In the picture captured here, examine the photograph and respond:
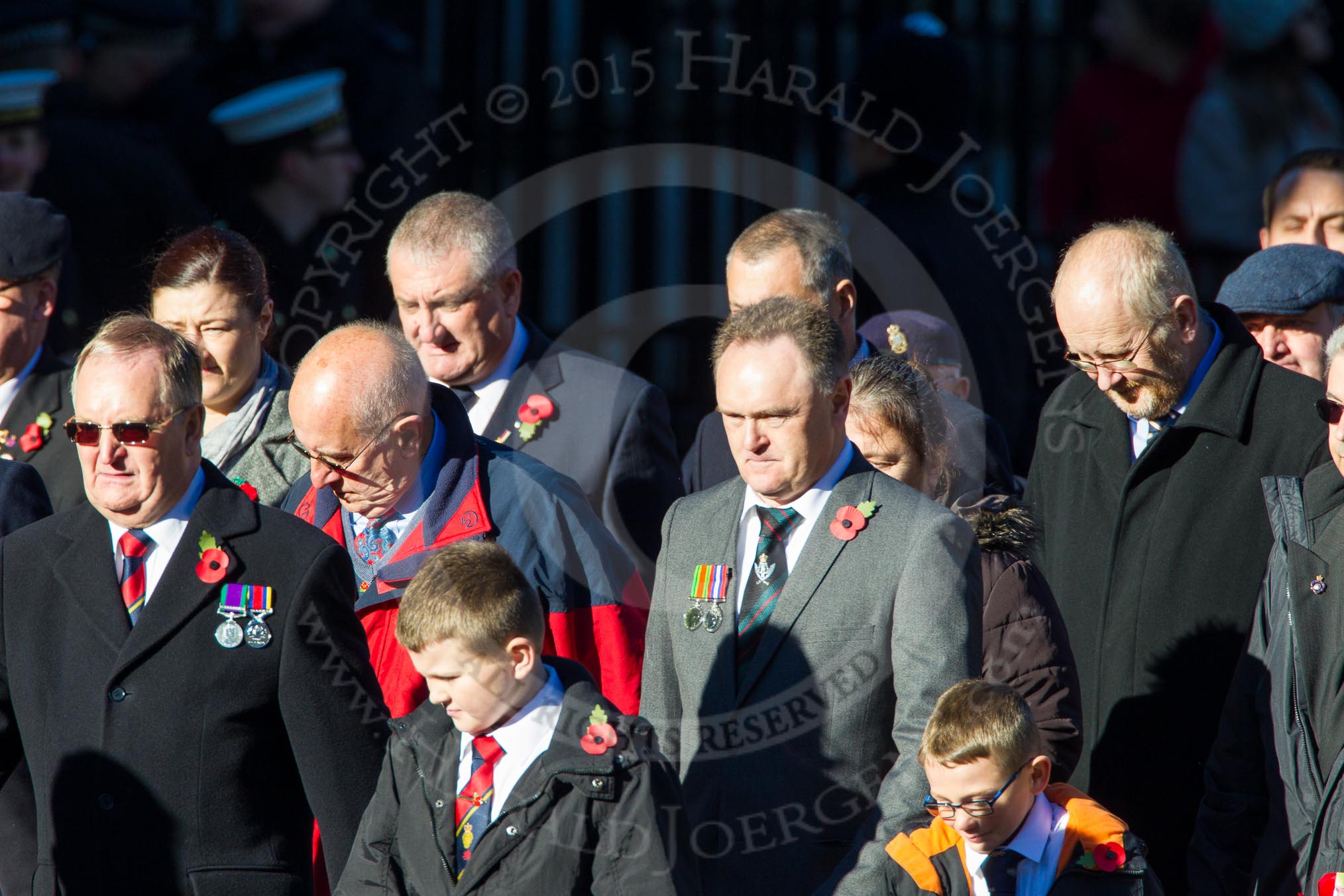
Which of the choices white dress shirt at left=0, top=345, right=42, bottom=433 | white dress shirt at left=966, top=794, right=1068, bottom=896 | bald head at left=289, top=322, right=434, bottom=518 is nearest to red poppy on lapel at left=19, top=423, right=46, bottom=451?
white dress shirt at left=0, top=345, right=42, bottom=433

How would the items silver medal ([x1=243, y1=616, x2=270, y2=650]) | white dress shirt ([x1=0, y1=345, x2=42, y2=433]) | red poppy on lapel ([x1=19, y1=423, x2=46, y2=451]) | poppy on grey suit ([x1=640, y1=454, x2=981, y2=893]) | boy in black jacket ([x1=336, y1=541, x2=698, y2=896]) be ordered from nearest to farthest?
boy in black jacket ([x1=336, y1=541, x2=698, y2=896]) → poppy on grey suit ([x1=640, y1=454, x2=981, y2=893]) → silver medal ([x1=243, y1=616, x2=270, y2=650]) → red poppy on lapel ([x1=19, y1=423, x2=46, y2=451]) → white dress shirt ([x1=0, y1=345, x2=42, y2=433])

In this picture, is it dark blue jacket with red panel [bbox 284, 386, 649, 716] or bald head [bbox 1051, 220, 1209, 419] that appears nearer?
dark blue jacket with red panel [bbox 284, 386, 649, 716]

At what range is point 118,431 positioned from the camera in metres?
3.24

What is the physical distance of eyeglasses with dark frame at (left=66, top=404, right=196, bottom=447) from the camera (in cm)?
324

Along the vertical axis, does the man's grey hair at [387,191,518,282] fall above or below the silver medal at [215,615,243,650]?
above

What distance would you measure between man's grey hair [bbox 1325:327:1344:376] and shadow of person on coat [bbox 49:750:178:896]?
227 cm

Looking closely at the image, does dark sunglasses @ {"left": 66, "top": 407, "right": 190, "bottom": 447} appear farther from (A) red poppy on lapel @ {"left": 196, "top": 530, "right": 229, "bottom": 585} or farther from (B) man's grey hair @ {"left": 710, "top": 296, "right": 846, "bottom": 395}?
(B) man's grey hair @ {"left": 710, "top": 296, "right": 846, "bottom": 395}

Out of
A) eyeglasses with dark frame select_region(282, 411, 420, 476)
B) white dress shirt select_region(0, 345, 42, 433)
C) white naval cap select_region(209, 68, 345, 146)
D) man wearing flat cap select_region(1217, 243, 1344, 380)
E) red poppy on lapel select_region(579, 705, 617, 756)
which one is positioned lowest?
red poppy on lapel select_region(579, 705, 617, 756)

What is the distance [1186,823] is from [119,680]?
2274mm

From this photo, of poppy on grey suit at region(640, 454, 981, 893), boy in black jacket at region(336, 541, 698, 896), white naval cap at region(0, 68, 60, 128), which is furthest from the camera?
white naval cap at region(0, 68, 60, 128)

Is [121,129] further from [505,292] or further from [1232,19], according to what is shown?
[1232,19]

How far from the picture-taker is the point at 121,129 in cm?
618

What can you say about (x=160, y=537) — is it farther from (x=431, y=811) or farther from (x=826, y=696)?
(x=826, y=696)

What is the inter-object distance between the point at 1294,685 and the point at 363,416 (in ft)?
6.23
